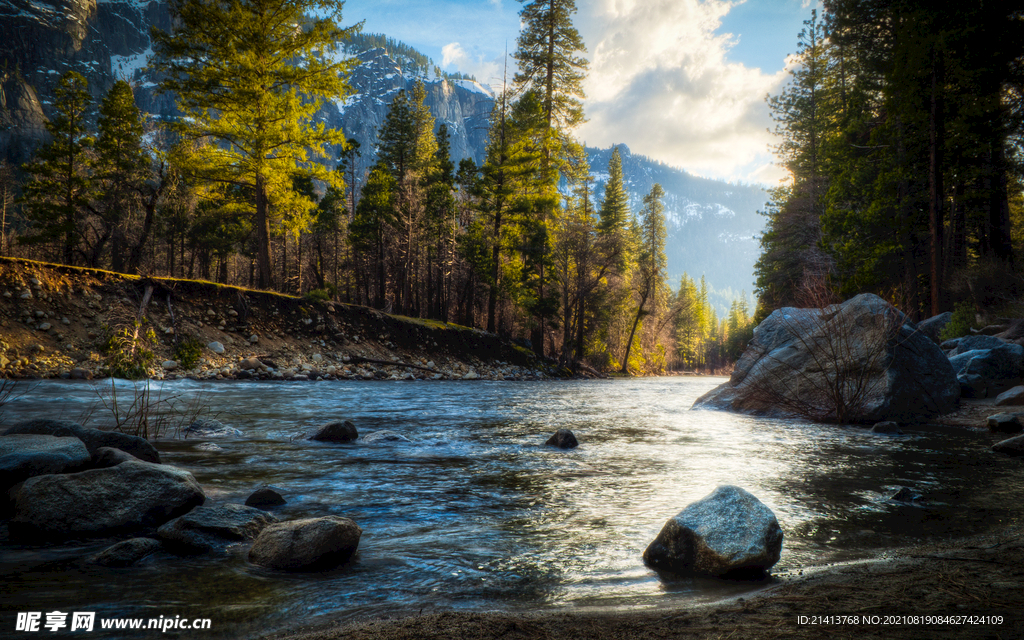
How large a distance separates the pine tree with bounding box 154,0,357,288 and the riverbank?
61.5 ft

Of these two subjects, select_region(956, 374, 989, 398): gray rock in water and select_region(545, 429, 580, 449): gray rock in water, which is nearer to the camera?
select_region(545, 429, 580, 449): gray rock in water

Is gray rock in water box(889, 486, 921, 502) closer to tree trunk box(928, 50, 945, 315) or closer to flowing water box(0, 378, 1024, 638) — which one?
flowing water box(0, 378, 1024, 638)

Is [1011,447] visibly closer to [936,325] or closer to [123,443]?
[123,443]

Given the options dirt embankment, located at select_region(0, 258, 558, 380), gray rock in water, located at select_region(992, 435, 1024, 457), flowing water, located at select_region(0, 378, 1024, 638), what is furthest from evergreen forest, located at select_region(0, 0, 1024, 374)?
flowing water, located at select_region(0, 378, 1024, 638)

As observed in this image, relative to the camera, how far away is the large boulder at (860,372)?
9.50 meters

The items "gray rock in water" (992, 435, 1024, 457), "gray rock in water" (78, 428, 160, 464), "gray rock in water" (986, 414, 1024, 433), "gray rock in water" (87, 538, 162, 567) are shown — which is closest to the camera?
"gray rock in water" (87, 538, 162, 567)

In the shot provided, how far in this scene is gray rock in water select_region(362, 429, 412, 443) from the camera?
24.0 feet

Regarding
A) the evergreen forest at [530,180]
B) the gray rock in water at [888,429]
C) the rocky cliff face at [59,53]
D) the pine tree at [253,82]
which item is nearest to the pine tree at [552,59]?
the evergreen forest at [530,180]

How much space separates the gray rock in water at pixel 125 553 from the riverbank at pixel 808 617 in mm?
1408

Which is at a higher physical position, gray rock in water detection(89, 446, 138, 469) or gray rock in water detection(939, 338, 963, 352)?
gray rock in water detection(939, 338, 963, 352)

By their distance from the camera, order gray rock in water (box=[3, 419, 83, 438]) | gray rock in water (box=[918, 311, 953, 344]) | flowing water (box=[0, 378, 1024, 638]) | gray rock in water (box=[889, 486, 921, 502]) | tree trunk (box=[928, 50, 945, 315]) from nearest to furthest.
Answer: flowing water (box=[0, 378, 1024, 638]), gray rock in water (box=[889, 486, 921, 502]), gray rock in water (box=[3, 419, 83, 438]), gray rock in water (box=[918, 311, 953, 344]), tree trunk (box=[928, 50, 945, 315])

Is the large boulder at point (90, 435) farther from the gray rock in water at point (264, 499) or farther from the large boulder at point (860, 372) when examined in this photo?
the large boulder at point (860, 372)

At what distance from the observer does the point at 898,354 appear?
962cm

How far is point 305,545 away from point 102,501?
5.48 ft
